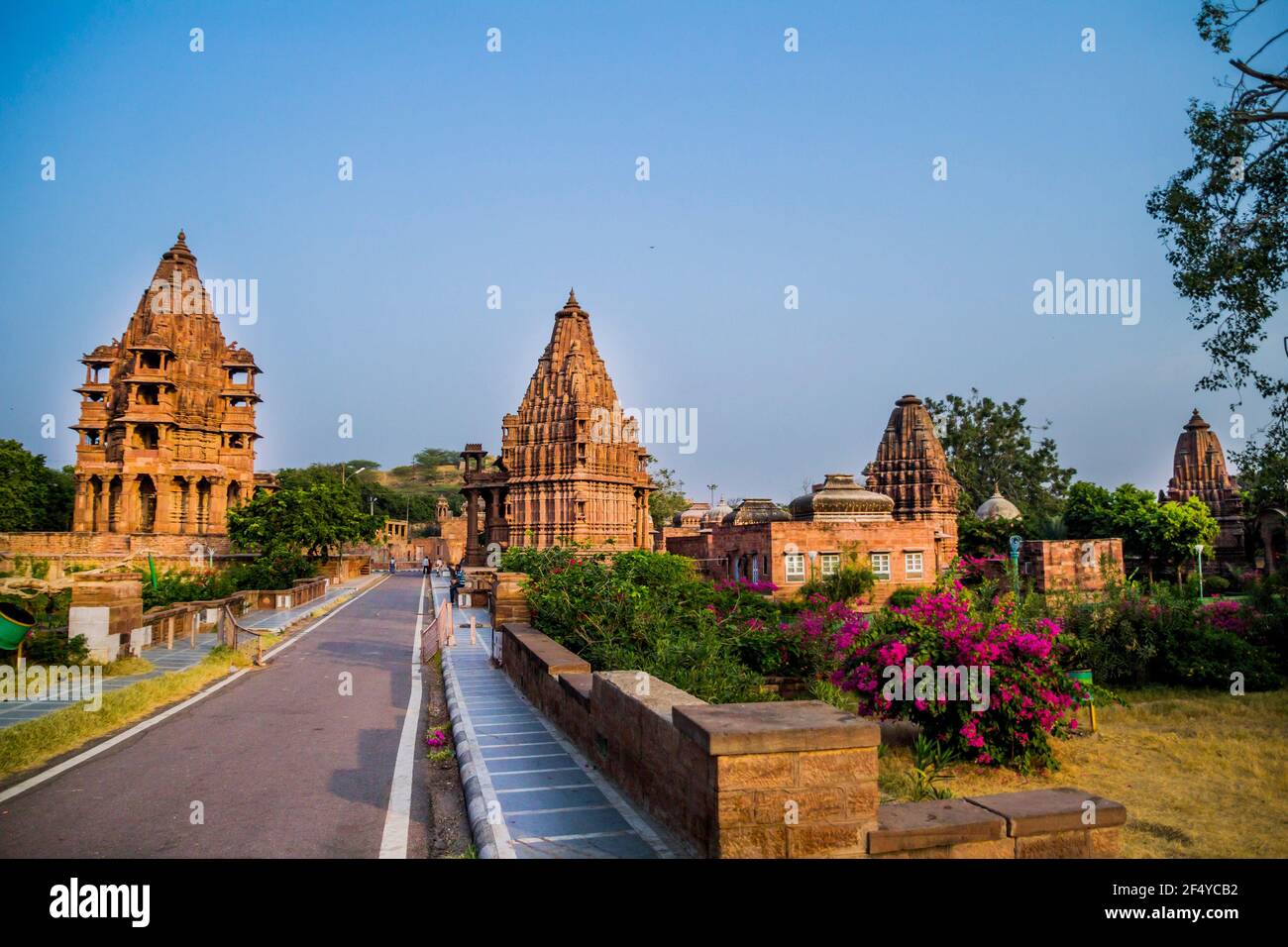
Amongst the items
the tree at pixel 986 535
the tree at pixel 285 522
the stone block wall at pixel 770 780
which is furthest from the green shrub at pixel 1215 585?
the stone block wall at pixel 770 780

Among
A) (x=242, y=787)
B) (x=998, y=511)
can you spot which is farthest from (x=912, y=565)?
(x=242, y=787)

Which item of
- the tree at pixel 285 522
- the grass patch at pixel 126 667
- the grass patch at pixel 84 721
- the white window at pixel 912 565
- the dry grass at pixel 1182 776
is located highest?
the tree at pixel 285 522

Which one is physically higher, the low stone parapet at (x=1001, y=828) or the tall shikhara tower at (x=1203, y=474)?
the tall shikhara tower at (x=1203, y=474)

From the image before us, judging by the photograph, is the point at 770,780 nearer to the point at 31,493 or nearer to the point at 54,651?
the point at 54,651

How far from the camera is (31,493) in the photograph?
2082 inches

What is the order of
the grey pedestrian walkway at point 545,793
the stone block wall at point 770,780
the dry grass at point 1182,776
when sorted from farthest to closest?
the dry grass at point 1182,776, the grey pedestrian walkway at point 545,793, the stone block wall at point 770,780

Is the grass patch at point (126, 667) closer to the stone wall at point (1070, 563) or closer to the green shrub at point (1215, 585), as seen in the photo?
the stone wall at point (1070, 563)

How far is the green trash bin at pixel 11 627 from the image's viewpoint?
1148 centimetres

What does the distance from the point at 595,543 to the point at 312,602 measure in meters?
12.3

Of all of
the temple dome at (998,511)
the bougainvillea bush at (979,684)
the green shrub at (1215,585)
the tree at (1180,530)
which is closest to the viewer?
the bougainvillea bush at (979,684)

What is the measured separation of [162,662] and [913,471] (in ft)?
118

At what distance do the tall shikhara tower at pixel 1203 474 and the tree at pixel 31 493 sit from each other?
64.4 m

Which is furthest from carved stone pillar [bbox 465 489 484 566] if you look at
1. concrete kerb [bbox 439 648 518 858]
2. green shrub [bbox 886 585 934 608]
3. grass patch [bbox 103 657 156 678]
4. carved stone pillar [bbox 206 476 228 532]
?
concrete kerb [bbox 439 648 518 858]

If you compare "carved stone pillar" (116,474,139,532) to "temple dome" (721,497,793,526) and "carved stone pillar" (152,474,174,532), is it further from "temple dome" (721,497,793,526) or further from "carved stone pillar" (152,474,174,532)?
"temple dome" (721,497,793,526)
